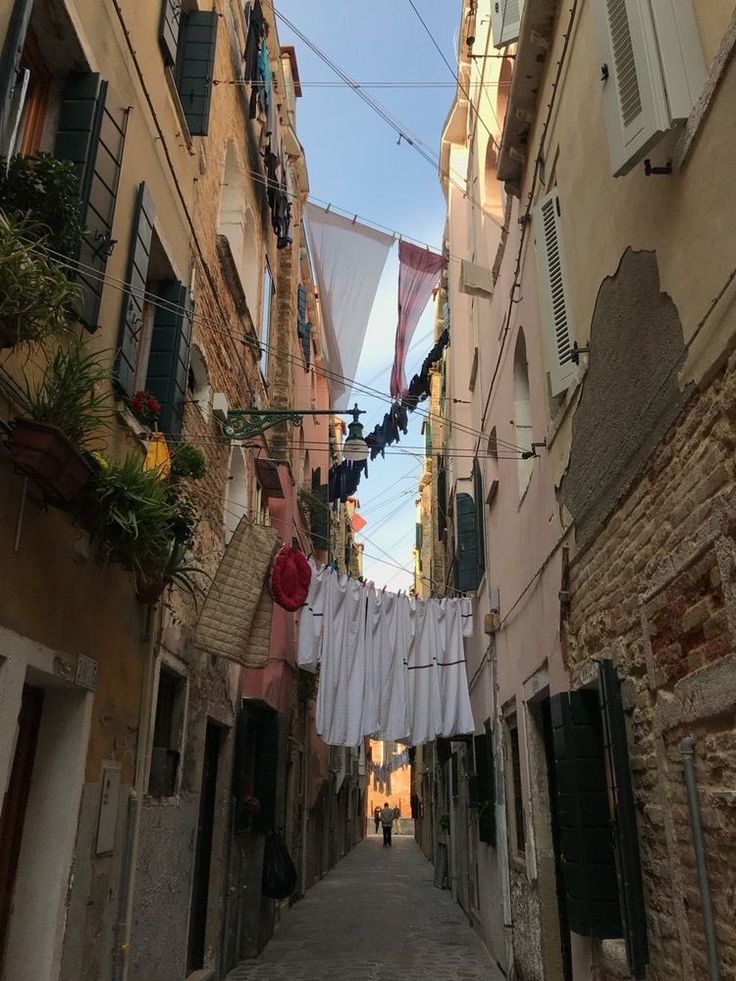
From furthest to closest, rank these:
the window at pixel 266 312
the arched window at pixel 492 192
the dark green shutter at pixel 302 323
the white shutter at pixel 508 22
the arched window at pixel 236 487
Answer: the dark green shutter at pixel 302 323
the window at pixel 266 312
the arched window at pixel 492 192
the arched window at pixel 236 487
the white shutter at pixel 508 22

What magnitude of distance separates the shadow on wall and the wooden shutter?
4.06 meters

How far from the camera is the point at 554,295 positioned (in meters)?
5.55

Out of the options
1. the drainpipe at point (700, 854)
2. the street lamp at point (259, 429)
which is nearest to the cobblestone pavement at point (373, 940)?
the street lamp at point (259, 429)

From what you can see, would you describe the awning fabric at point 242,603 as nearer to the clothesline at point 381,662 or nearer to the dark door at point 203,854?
the dark door at point 203,854

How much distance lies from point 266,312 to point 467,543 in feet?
14.5

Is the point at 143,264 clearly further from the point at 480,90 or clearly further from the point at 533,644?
the point at 480,90

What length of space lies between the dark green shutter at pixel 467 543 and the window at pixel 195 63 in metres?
6.10

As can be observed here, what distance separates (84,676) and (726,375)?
3.61 m

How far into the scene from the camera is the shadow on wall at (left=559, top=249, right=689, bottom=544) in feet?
11.6

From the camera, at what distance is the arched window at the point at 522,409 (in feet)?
24.6

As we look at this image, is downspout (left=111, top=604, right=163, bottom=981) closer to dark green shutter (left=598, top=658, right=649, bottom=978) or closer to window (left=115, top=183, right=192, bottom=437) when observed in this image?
window (left=115, top=183, right=192, bottom=437)

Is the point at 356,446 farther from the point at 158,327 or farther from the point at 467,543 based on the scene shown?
the point at 467,543

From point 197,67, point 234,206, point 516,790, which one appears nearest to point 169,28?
point 197,67

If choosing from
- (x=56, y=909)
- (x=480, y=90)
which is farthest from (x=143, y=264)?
(x=480, y=90)
